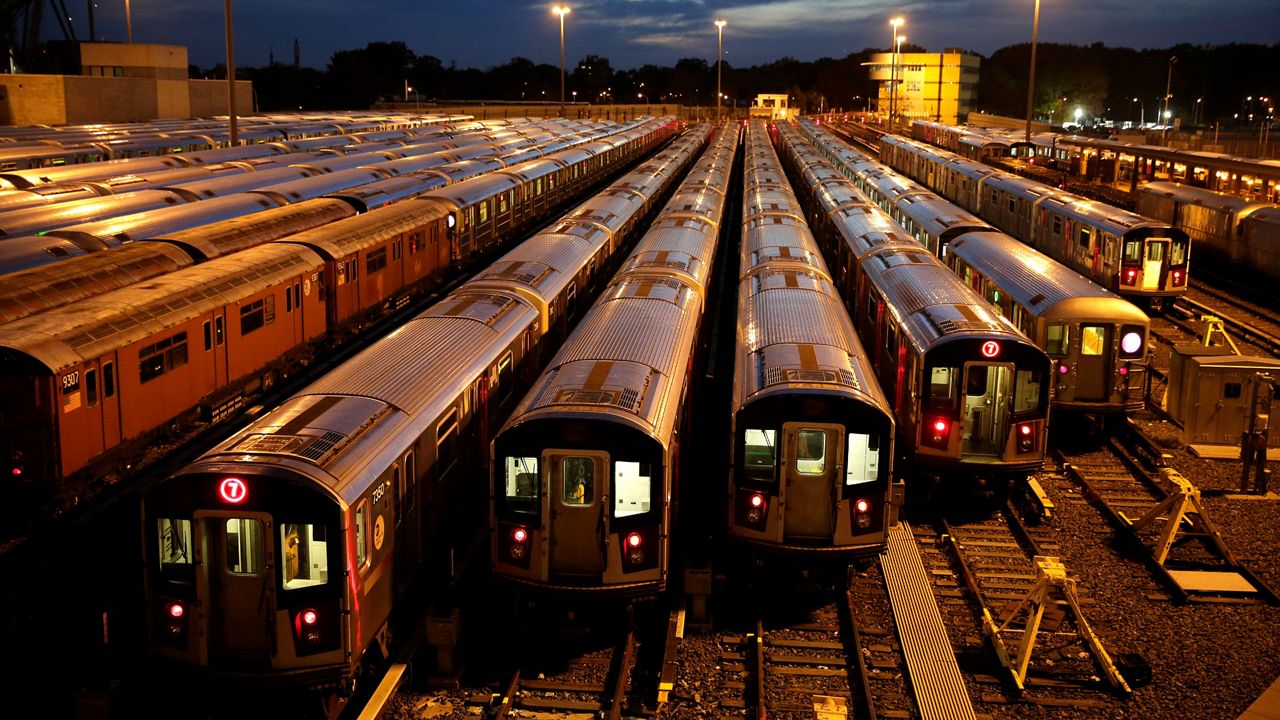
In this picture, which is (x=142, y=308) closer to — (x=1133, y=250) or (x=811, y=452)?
(x=811, y=452)

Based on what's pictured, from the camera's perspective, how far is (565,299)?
58.3ft

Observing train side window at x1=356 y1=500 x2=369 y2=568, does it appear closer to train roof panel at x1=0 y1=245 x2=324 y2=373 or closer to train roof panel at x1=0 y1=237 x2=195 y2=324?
train roof panel at x1=0 y1=245 x2=324 y2=373

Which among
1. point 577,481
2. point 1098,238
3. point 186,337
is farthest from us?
point 1098,238

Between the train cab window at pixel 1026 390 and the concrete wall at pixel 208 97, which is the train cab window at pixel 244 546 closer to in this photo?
the train cab window at pixel 1026 390

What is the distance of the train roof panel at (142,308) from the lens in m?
13.1

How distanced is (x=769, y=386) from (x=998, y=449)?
433 cm

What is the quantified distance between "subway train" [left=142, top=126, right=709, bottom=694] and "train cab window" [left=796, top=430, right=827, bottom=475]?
12.6ft

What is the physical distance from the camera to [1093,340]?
1675 cm

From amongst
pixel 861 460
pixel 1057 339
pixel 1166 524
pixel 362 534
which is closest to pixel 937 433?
pixel 1166 524

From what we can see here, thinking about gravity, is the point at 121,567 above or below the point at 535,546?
below

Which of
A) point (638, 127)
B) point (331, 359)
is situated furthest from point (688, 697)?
point (638, 127)

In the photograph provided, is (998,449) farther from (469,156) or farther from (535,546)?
(469,156)

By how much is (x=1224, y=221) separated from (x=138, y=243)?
101ft

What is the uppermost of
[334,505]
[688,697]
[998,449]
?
[334,505]
